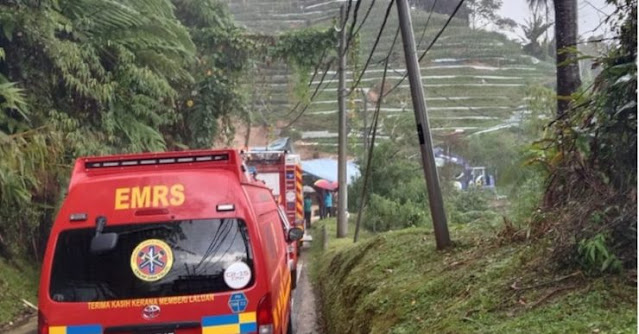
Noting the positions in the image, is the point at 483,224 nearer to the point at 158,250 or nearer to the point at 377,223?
the point at 158,250

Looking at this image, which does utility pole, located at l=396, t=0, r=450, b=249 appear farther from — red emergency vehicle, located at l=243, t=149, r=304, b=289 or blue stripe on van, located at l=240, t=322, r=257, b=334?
Result: red emergency vehicle, located at l=243, t=149, r=304, b=289

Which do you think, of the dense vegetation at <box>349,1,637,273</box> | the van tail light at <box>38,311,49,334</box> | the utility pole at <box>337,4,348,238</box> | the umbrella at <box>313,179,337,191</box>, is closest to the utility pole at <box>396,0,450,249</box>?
the dense vegetation at <box>349,1,637,273</box>

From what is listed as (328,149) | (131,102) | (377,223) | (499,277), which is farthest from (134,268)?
(328,149)

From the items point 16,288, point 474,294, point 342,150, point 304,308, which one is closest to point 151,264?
point 474,294

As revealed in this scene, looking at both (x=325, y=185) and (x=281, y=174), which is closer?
(x=281, y=174)

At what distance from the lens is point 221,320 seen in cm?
480

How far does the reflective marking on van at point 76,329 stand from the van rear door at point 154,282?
0.01 metres

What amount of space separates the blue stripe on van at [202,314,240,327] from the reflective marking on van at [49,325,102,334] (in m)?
0.76

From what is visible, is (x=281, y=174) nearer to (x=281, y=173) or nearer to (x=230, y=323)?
(x=281, y=173)

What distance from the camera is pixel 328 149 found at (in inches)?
1714

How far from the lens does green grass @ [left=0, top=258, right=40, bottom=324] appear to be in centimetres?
1037

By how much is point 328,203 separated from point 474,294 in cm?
2439

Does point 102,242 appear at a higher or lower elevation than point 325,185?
higher

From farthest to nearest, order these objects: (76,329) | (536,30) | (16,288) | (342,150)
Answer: (536,30) → (342,150) → (16,288) → (76,329)
